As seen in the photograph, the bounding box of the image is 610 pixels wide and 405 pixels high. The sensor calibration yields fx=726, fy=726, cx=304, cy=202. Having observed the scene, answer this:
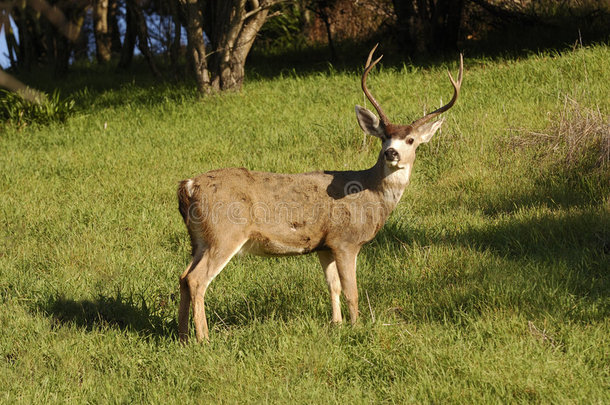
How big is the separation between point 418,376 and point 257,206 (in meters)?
1.48

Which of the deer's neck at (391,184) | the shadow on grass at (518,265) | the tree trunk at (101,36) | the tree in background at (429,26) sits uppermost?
the tree trunk at (101,36)

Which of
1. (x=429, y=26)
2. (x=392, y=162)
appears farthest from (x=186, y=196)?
(x=429, y=26)

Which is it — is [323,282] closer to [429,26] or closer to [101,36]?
[429,26]

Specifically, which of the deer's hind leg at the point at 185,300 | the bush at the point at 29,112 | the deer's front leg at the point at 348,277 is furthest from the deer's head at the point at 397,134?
the bush at the point at 29,112

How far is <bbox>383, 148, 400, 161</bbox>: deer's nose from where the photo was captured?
479cm

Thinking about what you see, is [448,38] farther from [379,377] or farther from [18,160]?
[379,377]

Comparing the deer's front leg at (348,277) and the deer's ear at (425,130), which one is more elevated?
the deer's ear at (425,130)

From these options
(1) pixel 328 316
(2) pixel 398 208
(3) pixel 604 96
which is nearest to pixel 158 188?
(2) pixel 398 208

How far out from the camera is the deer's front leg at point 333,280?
4910 millimetres

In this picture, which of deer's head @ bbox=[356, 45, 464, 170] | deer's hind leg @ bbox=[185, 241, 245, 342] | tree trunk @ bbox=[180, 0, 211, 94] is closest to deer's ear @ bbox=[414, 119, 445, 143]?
deer's head @ bbox=[356, 45, 464, 170]

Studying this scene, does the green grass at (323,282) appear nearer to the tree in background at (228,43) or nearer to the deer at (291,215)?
the deer at (291,215)

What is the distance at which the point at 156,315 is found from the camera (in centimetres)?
513

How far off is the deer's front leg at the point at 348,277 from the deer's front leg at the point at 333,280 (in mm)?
117

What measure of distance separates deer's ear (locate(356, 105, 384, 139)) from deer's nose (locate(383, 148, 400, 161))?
0.38m
